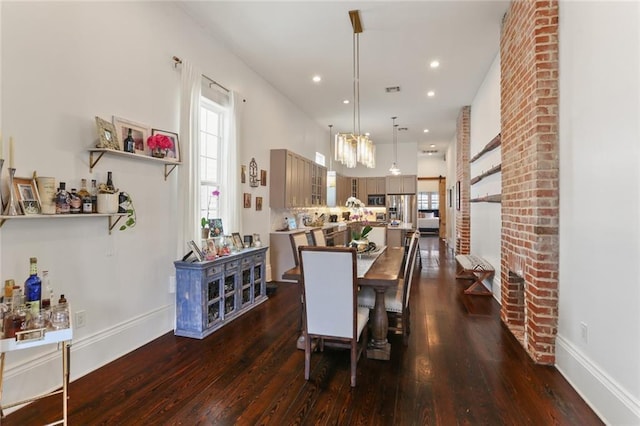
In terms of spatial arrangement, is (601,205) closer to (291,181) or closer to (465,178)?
(291,181)

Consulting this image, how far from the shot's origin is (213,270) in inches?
138

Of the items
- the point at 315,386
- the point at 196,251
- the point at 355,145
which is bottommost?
the point at 315,386

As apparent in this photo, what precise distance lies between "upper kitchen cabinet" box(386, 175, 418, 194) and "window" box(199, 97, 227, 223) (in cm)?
752

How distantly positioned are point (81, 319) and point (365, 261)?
253 centimetres

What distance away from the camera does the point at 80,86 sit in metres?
2.56

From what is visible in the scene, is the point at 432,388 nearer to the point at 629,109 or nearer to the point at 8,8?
the point at 629,109

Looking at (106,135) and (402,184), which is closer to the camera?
(106,135)

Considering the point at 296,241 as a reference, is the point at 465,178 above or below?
above

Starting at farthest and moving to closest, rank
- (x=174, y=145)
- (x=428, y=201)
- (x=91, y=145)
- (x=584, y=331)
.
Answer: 1. (x=428, y=201)
2. (x=174, y=145)
3. (x=91, y=145)
4. (x=584, y=331)

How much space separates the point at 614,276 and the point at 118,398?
3.31 metres

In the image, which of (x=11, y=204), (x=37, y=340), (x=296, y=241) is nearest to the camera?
(x=37, y=340)

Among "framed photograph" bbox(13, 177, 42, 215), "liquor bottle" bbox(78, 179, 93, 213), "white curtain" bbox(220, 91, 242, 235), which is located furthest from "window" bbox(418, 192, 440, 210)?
"framed photograph" bbox(13, 177, 42, 215)

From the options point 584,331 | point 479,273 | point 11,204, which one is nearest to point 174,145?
point 11,204

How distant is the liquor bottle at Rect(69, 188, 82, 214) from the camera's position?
7.86 feet
